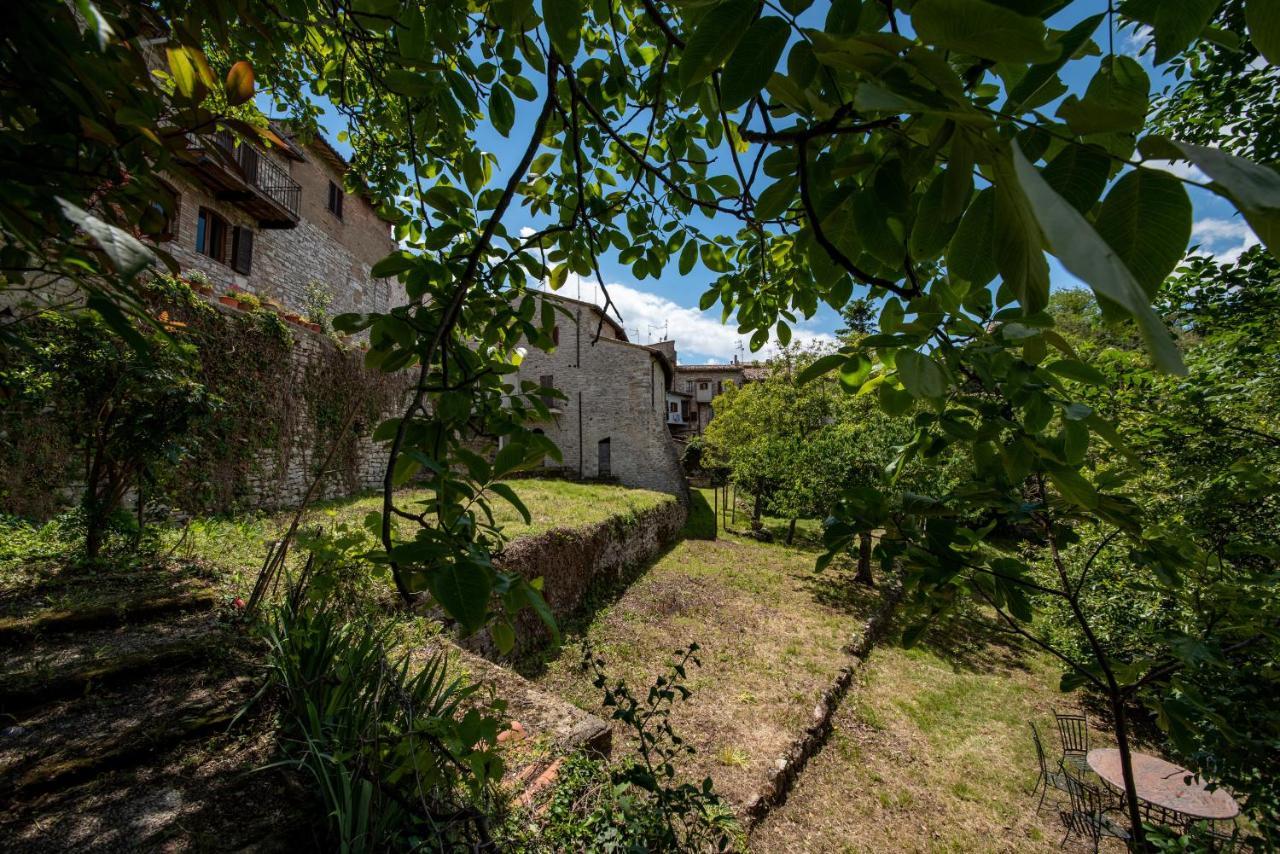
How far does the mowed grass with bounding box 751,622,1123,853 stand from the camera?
442 cm

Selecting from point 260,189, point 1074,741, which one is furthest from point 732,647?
point 260,189

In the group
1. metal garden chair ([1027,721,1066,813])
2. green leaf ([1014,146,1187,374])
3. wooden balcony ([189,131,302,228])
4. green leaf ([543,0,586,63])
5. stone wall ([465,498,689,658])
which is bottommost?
metal garden chair ([1027,721,1066,813])

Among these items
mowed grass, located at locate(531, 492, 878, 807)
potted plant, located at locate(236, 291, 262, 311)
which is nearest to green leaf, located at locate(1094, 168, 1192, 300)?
mowed grass, located at locate(531, 492, 878, 807)

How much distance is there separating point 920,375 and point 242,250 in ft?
47.6

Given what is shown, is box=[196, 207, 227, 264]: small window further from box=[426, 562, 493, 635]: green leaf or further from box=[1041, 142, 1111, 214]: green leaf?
box=[1041, 142, 1111, 214]: green leaf

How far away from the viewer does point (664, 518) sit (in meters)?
13.2

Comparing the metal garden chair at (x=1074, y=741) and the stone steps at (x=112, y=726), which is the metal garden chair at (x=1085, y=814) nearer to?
the metal garden chair at (x=1074, y=741)

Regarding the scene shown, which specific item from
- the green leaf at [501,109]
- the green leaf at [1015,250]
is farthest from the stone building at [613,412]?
the green leaf at [1015,250]

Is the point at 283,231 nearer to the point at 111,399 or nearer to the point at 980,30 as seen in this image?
the point at 111,399

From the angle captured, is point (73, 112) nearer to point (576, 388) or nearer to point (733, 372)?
point (576, 388)

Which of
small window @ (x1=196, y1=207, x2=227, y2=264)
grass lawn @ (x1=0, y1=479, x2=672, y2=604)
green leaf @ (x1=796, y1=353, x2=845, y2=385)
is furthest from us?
small window @ (x1=196, y1=207, x2=227, y2=264)

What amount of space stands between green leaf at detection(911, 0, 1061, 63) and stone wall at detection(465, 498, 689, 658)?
5.15 m

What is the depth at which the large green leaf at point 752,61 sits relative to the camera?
0.69 m

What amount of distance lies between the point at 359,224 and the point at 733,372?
26.3 metres
